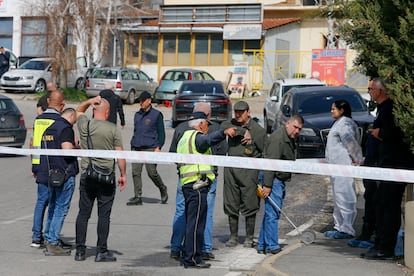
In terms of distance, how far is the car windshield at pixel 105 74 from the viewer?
38.0m

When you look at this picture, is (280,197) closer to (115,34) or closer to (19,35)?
(115,34)

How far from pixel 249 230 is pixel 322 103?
9796mm

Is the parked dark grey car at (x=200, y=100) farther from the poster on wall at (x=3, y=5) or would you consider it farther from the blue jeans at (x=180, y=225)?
the poster on wall at (x=3, y=5)

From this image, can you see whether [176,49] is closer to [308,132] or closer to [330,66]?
[330,66]

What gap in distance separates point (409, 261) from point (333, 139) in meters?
2.73

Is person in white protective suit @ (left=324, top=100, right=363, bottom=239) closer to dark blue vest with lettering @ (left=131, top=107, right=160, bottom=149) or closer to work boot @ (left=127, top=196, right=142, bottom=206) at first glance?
dark blue vest with lettering @ (left=131, top=107, right=160, bottom=149)

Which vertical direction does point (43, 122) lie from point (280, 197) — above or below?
above

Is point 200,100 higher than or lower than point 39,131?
lower

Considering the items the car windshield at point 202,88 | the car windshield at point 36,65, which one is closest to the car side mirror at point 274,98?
the car windshield at point 202,88

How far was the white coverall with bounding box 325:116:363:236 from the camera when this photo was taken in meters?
11.8

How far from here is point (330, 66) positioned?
36.3 metres

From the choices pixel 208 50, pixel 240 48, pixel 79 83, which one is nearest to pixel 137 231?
pixel 79 83

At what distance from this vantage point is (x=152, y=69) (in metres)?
47.4

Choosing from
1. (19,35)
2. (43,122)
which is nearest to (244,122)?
(43,122)
